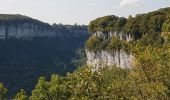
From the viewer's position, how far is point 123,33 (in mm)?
113938

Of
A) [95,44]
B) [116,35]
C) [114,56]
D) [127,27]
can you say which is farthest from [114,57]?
[95,44]

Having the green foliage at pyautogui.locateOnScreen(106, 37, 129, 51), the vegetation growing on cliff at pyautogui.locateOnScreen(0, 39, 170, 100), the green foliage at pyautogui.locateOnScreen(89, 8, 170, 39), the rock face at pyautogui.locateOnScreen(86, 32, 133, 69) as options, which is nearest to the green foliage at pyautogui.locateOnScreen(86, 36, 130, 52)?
the green foliage at pyautogui.locateOnScreen(106, 37, 129, 51)

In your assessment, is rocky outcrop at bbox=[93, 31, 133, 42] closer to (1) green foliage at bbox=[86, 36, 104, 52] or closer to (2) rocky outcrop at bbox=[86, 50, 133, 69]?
(1) green foliage at bbox=[86, 36, 104, 52]

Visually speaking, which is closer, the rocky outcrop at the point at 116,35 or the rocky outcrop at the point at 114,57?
the rocky outcrop at the point at 114,57

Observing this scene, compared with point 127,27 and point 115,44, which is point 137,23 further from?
point 115,44

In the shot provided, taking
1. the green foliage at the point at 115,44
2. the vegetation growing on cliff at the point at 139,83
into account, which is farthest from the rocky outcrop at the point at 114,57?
the vegetation growing on cliff at the point at 139,83

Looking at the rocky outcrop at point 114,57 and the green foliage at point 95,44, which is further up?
the green foliage at point 95,44

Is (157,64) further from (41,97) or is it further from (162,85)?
(41,97)

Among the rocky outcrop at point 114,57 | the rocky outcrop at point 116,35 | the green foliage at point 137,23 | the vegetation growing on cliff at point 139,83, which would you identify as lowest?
the rocky outcrop at point 114,57

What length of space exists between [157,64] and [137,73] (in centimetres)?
195

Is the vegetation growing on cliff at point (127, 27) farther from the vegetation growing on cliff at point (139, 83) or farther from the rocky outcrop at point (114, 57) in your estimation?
the vegetation growing on cliff at point (139, 83)

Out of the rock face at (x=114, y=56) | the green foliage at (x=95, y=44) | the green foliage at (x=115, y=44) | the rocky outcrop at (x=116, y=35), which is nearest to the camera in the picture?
the rock face at (x=114, y=56)

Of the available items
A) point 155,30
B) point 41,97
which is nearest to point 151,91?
point 41,97

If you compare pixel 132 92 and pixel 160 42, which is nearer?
pixel 132 92
